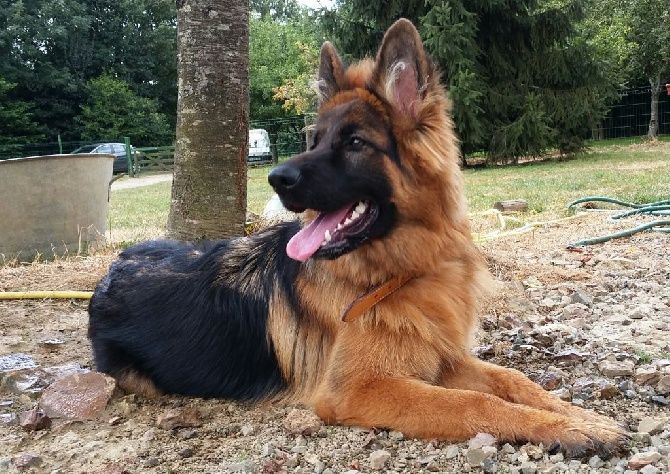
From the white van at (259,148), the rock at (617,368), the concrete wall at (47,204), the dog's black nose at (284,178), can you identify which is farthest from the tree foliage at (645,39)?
the dog's black nose at (284,178)

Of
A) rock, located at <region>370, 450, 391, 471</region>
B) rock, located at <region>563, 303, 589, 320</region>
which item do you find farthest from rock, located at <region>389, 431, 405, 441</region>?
rock, located at <region>563, 303, 589, 320</region>

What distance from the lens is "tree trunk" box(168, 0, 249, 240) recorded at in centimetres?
585

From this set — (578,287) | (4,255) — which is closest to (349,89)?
(578,287)

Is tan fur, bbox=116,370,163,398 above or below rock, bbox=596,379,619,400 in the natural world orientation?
below

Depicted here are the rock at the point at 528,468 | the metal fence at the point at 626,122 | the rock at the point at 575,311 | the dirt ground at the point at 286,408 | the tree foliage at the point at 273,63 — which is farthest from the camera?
the tree foliage at the point at 273,63

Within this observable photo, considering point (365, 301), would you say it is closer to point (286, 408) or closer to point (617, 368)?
point (286, 408)

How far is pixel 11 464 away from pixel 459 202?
2.76m

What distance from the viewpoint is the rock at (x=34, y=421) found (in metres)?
3.36

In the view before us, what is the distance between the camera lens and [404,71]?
3.41 metres

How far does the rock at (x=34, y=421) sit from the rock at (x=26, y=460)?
38cm

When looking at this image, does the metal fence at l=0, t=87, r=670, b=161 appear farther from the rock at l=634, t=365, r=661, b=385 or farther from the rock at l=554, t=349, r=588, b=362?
the rock at l=634, t=365, r=661, b=385

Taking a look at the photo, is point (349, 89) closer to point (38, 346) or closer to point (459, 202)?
point (459, 202)

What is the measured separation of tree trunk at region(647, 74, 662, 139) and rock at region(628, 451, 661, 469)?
3505 centimetres

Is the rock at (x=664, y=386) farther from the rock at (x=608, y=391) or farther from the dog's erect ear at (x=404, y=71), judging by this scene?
the dog's erect ear at (x=404, y=71)
